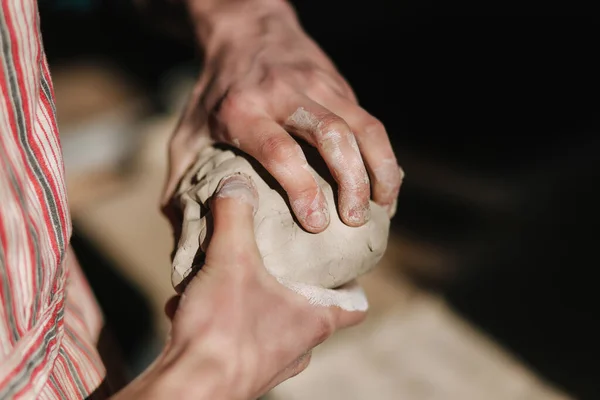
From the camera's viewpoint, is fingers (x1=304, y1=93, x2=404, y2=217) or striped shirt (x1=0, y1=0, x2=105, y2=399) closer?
striped shirt (x1=0, y1=0, x2=105, y2=399)

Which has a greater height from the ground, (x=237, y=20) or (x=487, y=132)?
(x=237, y=20)

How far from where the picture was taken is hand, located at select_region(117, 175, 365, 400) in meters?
0.96

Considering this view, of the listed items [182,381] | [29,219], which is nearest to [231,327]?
[182,381]

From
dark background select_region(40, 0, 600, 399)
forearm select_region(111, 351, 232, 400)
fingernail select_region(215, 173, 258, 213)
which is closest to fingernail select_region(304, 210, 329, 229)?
fingernail select_region(215, 173, 258, 213)

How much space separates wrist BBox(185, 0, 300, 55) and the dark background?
178 cm

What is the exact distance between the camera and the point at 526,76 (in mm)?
5199

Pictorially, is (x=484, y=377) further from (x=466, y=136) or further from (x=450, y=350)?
(x=466, y=136)

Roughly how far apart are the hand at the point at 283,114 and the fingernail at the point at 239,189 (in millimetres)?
50

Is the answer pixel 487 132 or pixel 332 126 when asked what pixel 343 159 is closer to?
pixel 332 126

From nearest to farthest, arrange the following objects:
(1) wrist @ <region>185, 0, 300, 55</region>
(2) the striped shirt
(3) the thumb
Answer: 1. (2) the striped shirt
2. (3) the thumb
3. (1) wrist @ <region>185, 0, 300, 55</region>

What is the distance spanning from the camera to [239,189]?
1114mm

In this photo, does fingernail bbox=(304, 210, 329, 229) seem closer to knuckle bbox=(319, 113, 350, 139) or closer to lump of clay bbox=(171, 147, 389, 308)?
lump of clay bbox=(171, 147, 389, 308)

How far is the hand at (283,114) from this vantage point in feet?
3.91

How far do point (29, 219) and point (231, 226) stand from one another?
314mm
